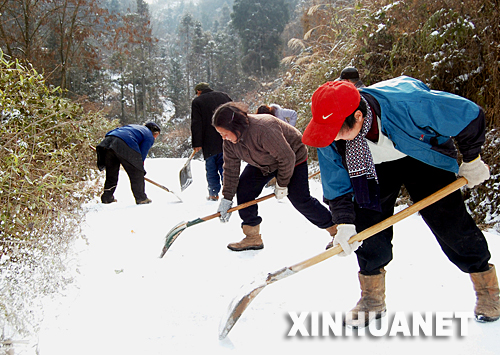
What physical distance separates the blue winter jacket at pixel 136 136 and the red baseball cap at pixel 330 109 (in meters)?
3.87

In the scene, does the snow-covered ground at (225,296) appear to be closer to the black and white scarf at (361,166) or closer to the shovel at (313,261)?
the shovel at (313,261)

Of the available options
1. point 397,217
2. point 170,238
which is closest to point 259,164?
point 170,238

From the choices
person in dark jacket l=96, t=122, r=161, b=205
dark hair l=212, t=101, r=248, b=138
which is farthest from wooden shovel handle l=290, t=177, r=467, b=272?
person in dark jacket l=96, t=122, r=161, b=205

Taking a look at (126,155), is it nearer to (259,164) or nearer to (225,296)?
(259,164)

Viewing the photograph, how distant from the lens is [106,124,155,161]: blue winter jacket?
5.03 metres

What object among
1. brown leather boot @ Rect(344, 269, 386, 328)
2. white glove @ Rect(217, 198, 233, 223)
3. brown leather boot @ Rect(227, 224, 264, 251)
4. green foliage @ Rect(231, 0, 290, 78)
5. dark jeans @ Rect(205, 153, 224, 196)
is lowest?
brown leather boot @ Rect(344, 269, 386, 328)

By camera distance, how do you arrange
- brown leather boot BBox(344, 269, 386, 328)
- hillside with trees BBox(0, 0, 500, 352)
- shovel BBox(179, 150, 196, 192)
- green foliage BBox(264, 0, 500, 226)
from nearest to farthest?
brown leather boot BBox(344, 269, 386, 328) < hillside with trees BBox(0, 0, 500, 352) < green foliage BBox(264, 0, 500, 226) < shovel BBox(179, 150, 196, 192)

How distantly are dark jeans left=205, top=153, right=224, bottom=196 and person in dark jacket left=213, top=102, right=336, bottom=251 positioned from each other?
1.94m

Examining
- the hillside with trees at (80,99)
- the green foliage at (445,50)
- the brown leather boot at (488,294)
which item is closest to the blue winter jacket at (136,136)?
the hillside with trees at (80,99)

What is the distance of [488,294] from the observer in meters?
1.91

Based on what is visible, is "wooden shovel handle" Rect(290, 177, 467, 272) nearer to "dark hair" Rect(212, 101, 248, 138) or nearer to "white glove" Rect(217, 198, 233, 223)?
"dark hair" Rect(212, 101, 248, 138)

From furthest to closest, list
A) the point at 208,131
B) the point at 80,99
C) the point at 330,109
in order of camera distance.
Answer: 1. the point at 80,99
2. the point at 208,131
3. the point at 330,109

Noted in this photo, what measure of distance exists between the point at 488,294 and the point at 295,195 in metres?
1.54

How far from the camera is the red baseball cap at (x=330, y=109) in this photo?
1.66 metres
